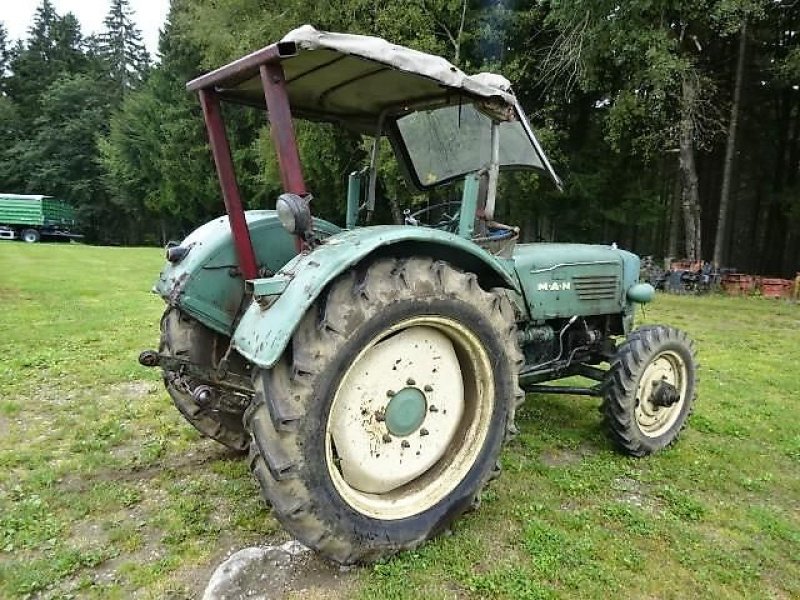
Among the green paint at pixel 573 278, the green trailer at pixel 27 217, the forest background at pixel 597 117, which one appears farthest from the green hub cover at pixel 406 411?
the green trailer at pixel 27 217

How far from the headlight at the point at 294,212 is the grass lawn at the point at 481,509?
137 centimetres

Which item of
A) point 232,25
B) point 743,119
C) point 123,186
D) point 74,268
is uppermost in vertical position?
point 232,25

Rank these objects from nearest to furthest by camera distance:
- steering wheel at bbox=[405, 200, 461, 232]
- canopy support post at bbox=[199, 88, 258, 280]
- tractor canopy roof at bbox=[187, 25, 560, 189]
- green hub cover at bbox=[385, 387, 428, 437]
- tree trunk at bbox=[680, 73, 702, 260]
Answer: tractor canopy roof at bbox=[187, 25, 560, 189] < green hub cover at bbox=[385, 387, 428, 437] < canopy support post at bbox=[199, 88, 258, 280] < steering wheel at bbox=[405, 200, 461, 232] < tree trunk at bbox=[680, 73, 702, 260]

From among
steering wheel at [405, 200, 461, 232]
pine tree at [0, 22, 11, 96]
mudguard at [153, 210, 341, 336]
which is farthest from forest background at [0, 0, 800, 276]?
pine tree at [0, 22, 11, 96]

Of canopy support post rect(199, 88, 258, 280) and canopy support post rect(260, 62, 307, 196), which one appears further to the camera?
canopy support post rect(199, 88, 258, 280)

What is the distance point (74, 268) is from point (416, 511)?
14.4 metres

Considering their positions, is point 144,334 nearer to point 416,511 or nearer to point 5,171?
point 416,511

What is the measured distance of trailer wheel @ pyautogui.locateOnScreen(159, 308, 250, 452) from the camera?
3.15 m

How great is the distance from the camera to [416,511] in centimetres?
253

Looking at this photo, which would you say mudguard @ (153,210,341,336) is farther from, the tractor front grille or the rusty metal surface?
the tractor front grille

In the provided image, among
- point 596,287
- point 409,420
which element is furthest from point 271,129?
point 596,287

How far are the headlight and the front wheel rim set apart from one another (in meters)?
0.52

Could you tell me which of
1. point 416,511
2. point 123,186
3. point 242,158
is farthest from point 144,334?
point 123,186

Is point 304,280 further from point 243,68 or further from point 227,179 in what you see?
point 227,179
